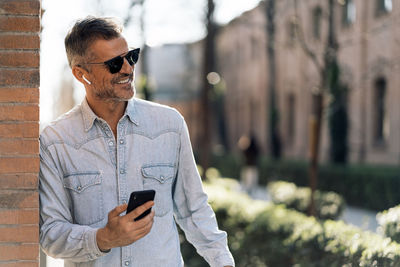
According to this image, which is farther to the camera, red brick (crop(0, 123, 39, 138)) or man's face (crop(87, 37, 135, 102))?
man's face (crop(87, 37, 135, 102))

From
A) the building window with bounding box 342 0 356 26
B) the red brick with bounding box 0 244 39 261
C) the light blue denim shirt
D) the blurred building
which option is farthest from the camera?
the building window with bounding box 342 0 356 26

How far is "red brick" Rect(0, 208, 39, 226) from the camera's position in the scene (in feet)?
8.97

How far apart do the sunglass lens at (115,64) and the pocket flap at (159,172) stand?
0.47 metres

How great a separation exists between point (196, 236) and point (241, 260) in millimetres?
4538

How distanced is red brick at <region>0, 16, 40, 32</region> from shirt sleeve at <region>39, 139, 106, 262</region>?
0.53 meters

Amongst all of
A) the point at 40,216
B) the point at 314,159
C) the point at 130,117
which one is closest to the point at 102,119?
the point at 130,117

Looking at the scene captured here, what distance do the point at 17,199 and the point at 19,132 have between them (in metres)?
0.28

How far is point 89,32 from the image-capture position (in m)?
2.95

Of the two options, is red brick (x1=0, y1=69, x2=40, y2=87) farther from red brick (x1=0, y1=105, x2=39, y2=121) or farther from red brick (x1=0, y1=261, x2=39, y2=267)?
red brick (x1=0, y1=261, x2=39, y2=267)

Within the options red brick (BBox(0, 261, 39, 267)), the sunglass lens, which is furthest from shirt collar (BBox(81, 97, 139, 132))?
red brick (BBox(0, 261, 39, 267))

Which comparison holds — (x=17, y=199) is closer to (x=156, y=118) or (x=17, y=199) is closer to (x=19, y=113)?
(x=19, y=113)

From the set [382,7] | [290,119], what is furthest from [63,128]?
[290,119]

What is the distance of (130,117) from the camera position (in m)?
3.10

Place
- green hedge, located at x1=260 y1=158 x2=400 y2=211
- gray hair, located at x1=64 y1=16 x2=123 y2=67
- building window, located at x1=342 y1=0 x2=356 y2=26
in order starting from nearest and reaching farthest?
gray hair, located at x1=64 y1=16 x2=123 y2=67
green hedge, located at x1=260 y1=158 x2=400 y2=211
building window, located at x1=342 y1=0 x2=356 y2=26
